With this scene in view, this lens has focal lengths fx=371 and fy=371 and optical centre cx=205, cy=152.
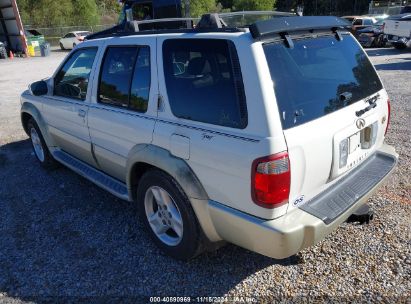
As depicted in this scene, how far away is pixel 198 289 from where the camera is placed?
2805mm

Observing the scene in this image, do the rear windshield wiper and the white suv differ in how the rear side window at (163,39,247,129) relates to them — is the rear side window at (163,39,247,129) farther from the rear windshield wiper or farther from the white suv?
the rear windshield wiper

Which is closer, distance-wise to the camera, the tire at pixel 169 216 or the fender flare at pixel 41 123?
the tire at pixel 169 216

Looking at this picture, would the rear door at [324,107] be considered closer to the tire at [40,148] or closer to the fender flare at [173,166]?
the fender flare at [173,166]

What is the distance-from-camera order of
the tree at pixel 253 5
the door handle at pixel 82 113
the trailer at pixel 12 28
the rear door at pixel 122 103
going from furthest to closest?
the tree at pixel 253 5
the trailer at pixel 12 28
the door handle at pixel 82 113
the rear door at pixel 122 103

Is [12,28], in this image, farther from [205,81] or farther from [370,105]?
[370,105]

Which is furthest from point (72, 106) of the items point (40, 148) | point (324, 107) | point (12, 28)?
point (12, 28)

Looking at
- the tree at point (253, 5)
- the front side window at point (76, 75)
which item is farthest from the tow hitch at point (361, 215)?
the tree at point (253, 5)

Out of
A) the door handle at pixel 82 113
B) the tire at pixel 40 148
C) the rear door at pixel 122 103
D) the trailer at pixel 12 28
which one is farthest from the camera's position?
the trailer at pixel 12 28

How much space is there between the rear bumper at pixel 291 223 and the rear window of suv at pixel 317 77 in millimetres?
592

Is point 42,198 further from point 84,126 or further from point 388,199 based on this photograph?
point 388,199

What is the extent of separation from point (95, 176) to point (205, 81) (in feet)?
6.25

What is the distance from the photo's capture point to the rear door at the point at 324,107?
2.36 meters

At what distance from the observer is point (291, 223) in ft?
7.70

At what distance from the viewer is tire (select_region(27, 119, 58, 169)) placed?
5.07m
